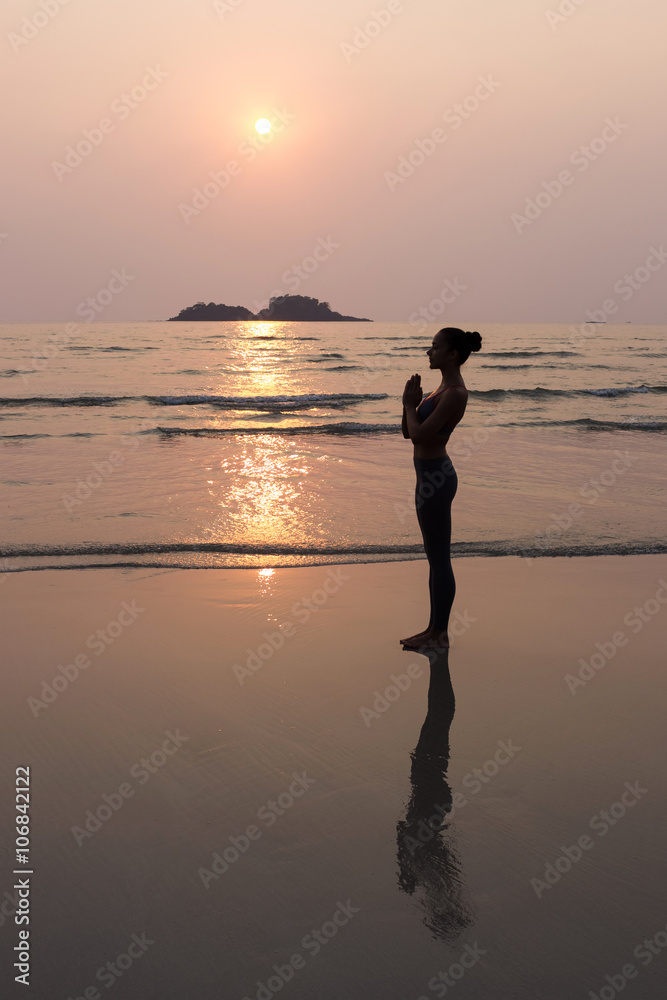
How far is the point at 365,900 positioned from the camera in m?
2.40

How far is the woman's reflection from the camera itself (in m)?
2.36

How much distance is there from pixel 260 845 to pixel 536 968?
1.01 m

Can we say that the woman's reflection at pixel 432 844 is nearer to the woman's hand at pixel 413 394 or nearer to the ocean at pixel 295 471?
the woman's hand at pixel 413 394

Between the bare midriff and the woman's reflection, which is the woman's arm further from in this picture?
the woman's reflection

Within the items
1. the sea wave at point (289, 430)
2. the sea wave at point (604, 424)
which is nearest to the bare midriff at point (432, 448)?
the sea wave at point (289, 430)

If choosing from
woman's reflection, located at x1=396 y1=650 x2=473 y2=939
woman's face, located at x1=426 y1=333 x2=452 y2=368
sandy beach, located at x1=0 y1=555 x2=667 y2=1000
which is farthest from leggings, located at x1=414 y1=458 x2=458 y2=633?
woman's reflection, located at x1=396 y1=650 x2=473 y2=939

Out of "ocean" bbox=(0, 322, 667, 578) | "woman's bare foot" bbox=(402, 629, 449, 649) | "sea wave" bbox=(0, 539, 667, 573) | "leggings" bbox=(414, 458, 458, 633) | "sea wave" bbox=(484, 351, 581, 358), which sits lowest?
"woman's bare foot" bbox=(402, 629, 449, 649)

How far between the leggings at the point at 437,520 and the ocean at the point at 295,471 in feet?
7.09

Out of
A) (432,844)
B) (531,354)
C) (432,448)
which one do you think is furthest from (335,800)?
(531,354)

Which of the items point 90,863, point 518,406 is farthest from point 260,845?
point 518,406

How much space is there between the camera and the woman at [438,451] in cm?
432

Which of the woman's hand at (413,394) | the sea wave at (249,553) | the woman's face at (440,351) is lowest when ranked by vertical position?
the woman's hand at (413,394)

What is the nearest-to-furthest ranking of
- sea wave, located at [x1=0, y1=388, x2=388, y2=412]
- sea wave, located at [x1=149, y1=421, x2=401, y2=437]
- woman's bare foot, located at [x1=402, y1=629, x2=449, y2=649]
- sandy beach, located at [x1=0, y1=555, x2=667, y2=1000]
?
sandy beach, located at [x1=0, y1=555, x2=667, y2=1000], woman's bare foot, located at [x1=402, y1=629, x2=449, y2=649], sea wave, located at [x1=149, y1=421, x2=401, y2=437], sea wave, located at [x1=0, y1=388, x2=388, y2=412]

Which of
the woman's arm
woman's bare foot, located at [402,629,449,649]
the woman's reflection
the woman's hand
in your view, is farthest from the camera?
woman's bare foot, located at [402,629,449,649]
